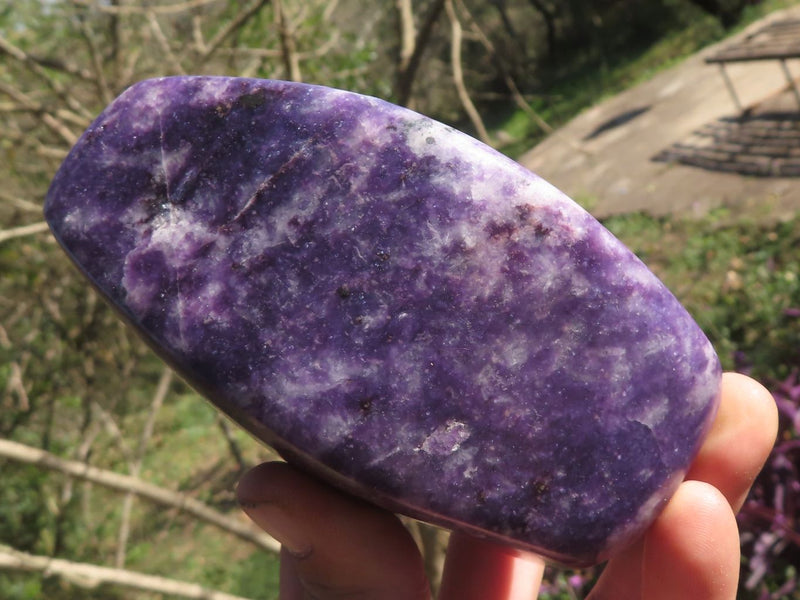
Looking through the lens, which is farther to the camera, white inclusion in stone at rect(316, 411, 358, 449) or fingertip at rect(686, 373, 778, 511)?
fingertip at rect(686, 373, 778, 511)

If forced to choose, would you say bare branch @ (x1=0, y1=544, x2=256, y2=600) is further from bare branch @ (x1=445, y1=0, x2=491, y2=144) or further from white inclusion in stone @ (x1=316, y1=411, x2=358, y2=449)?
bare branch @ (x1=445, y1=0, x2=491, y2=144)

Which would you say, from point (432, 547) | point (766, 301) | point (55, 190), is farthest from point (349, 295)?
point (766, 301)

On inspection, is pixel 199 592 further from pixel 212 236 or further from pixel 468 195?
pixel 468 195

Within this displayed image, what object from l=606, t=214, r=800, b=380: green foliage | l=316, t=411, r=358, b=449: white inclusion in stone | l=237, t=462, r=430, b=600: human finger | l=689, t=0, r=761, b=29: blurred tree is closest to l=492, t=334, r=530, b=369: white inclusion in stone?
l=316, t=411, r=358, b=449: white inclusion in stone

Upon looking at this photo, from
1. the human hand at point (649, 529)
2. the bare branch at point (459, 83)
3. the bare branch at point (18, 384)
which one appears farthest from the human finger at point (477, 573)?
the bare branch at point (18, 384)

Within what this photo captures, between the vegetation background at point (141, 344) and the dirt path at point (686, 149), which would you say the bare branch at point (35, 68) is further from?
the dirt path at point (686, 149)

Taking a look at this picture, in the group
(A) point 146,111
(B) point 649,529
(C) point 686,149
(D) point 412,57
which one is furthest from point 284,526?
(C) point 686,149

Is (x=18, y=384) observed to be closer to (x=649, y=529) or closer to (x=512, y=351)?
(x=512, y=351)
